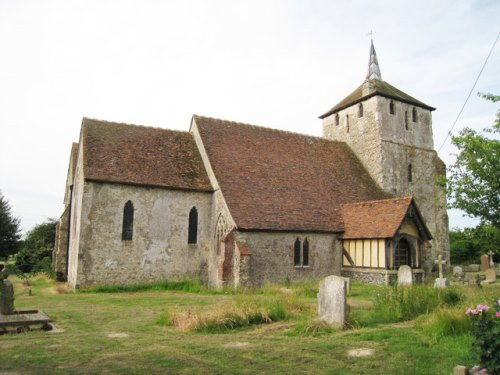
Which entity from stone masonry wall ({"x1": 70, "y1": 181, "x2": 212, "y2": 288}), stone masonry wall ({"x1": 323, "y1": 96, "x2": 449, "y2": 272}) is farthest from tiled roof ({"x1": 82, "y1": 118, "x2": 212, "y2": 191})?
stone masonry wall ({"x1": 323, "y1": 96, "x2": 449, "y2": 272})

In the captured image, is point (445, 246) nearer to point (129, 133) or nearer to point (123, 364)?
point (129, 133)

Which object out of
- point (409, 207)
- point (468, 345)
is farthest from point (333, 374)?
point (409, 207)

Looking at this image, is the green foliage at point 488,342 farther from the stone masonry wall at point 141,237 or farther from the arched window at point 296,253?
the stone masonry wall at point 141,237

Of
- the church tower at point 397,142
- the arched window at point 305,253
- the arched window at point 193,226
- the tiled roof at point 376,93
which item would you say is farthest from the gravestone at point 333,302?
the tiled roof at point 376,93

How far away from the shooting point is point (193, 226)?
889 inches

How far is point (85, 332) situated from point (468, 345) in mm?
8542

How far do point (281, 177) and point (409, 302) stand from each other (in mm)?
13829

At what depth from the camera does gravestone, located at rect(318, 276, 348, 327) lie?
10.5m

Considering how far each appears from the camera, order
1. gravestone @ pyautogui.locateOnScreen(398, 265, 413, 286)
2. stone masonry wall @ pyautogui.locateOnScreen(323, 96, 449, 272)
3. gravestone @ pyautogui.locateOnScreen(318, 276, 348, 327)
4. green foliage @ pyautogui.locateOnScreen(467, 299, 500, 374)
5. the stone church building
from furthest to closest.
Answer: stone masonry wall @ pyautogui.locateOnScreen(323, 96, 449, 272)
the stone church building
gravestone @ pyautogui.locateOnScreen(398, 265, 413, 286)
gravestone @ pyautogui.locateOnScreen(318, 276, 348, 327)
green foliage @ pyautogui.locateOnScreen(467, 299, 500, 374)

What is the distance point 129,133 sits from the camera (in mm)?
23531

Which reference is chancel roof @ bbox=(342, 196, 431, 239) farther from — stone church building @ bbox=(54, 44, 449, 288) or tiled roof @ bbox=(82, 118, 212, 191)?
tiled roof @ bbox=(82, 118, 212, 191)

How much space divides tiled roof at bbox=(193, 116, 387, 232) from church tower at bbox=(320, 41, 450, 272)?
159 cm

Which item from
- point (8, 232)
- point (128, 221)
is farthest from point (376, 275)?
point (8, 232)

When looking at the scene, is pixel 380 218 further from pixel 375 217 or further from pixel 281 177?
pixel 281 177
